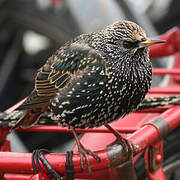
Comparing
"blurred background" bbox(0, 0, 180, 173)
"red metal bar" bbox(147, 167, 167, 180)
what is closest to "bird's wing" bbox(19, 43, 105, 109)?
"red metal bar" bbox(147, 167, 167, 180)

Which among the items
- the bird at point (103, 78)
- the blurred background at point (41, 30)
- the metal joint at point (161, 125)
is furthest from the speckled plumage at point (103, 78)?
the blurred background at point (41, 30)

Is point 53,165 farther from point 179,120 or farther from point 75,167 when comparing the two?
point 179,120

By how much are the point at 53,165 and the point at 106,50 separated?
0.58m

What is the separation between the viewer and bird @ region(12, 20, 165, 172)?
1.80m

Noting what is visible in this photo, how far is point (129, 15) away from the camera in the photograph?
407 cm

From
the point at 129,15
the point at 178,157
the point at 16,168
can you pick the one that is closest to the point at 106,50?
the point at 16,168

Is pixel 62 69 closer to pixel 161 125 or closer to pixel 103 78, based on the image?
pixel 103 78

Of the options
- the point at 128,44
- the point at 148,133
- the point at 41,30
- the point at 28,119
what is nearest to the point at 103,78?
the point at 128,44

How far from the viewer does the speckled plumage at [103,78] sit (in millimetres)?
1805

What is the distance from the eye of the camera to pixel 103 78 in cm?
181

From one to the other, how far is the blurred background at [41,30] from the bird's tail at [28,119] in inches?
64.8

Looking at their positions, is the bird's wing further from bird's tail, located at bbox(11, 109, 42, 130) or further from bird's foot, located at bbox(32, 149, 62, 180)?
bird's foot, located at bbox(32, 149, 62, 180)

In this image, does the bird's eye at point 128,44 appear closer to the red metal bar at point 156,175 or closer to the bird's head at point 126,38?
the bird's head at point 126,38

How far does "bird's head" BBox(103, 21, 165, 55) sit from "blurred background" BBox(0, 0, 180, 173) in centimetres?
170
